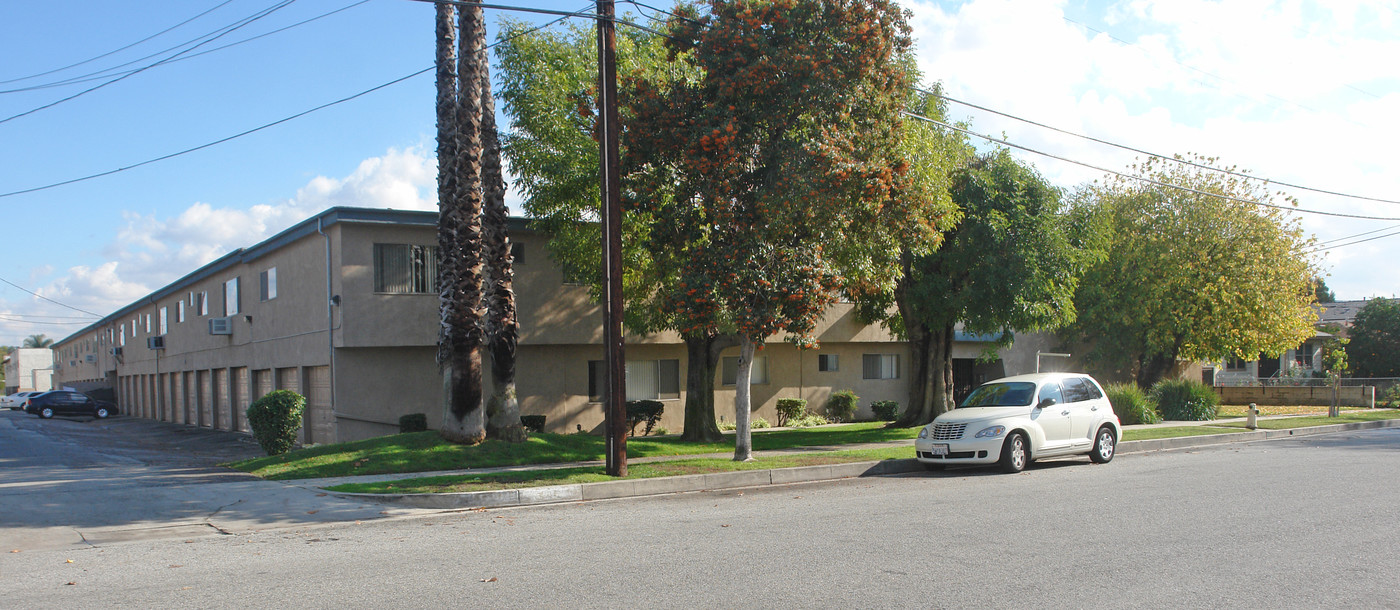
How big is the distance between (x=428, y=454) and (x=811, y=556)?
29.9 ft

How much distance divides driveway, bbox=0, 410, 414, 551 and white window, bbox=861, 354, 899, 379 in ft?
62.5

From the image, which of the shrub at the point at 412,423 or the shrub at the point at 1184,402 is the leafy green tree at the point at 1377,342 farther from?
the shrub at the point at 412,423

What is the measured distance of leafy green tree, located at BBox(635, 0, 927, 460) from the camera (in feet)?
43.3

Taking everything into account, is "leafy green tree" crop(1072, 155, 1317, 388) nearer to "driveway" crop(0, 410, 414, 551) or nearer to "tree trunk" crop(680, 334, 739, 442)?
"tree trunk" crop(680, 334, 739, 442)

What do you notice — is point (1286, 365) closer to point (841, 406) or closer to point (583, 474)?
point (841, 406)

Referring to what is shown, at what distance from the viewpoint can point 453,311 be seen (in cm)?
1549

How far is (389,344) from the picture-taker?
787 inches

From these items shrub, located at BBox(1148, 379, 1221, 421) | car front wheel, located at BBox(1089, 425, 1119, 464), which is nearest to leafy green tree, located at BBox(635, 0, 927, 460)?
car front wheel, located at BBox(1089, 425, 1119, 464)

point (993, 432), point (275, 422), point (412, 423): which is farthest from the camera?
point (412, 423)

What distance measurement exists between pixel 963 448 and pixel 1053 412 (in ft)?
6.45

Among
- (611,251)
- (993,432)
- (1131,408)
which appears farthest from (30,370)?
(993,432)

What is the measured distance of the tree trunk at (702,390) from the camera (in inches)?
757

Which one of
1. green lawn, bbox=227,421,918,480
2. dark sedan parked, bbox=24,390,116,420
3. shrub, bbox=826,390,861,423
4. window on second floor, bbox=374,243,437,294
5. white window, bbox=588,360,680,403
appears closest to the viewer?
green lawn, bbox=227,421,918,480

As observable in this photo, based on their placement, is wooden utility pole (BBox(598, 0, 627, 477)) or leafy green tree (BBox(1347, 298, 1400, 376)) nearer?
wooden utility pole (BBox(598, 0, 627, 477))
